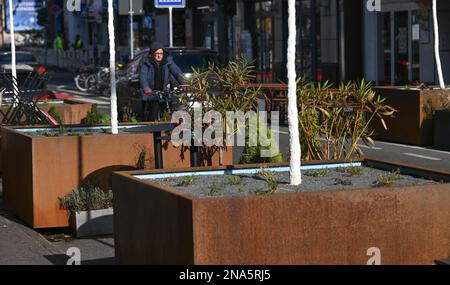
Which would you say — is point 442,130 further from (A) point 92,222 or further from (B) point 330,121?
(A) point 92,222

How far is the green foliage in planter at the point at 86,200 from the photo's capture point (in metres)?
10.3

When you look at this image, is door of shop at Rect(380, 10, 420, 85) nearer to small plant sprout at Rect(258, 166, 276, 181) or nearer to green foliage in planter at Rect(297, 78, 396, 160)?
green foliage in planter at Rect(297, 78, 396, 160)

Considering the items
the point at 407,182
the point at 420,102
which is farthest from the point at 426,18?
the point at 407,182

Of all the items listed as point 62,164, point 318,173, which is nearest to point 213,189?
point 318,173

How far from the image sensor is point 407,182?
7.45 m

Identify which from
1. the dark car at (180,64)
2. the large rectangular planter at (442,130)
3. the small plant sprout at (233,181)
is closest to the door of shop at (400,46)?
the dark car at (180,64)

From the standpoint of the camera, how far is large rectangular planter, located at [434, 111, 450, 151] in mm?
16328

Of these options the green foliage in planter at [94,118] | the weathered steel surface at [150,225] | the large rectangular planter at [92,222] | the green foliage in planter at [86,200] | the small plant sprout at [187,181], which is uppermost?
the green foliage in planter at [94,118]

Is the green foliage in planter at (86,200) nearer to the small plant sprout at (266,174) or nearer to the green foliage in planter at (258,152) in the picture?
the green foliage in planter at (258,152)

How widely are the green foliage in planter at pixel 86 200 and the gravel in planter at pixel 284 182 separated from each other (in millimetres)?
2588

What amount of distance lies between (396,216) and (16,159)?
17.7 feet

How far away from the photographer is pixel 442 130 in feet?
54.1

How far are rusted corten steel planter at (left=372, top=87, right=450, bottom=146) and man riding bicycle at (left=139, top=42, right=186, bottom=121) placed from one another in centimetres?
323
